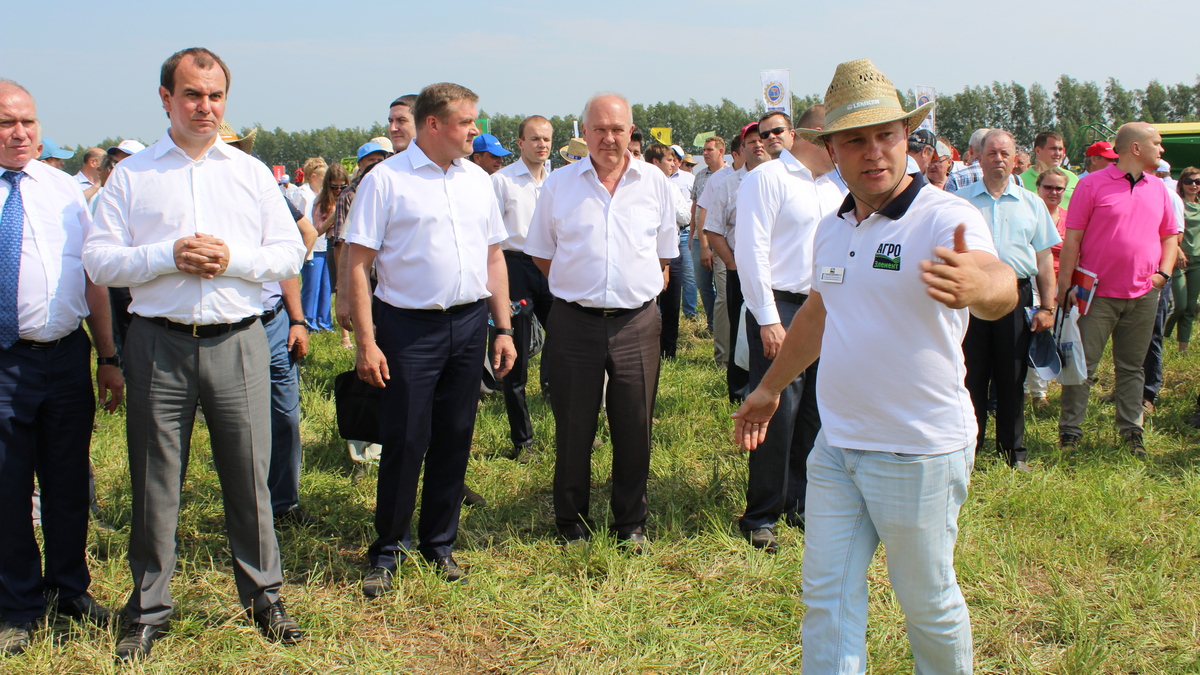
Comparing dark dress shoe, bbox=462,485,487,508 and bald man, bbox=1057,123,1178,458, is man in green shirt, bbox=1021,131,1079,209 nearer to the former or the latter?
bald man, bbox=1057,123,1178,458

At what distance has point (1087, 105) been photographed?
3275 inches

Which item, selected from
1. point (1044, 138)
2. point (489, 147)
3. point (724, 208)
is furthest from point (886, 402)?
point (1044, 138)

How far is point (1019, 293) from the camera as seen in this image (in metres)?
5.42

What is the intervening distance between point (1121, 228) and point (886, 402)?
4503 mm

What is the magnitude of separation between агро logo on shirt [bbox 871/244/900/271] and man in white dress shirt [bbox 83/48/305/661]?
2.23m

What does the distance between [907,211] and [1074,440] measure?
14.3ft

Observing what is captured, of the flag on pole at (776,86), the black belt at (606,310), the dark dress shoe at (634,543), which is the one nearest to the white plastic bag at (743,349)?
the black belt at (606,310)

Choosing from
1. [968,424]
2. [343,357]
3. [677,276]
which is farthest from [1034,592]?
[343,357]

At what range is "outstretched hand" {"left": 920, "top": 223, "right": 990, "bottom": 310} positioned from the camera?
1989 mm

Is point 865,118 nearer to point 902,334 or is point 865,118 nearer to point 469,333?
point 902,334

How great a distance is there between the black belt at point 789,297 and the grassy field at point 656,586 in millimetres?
1182

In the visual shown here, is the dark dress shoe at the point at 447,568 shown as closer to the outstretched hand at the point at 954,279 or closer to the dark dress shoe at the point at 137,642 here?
the dark dress shoe at the point at 137,642

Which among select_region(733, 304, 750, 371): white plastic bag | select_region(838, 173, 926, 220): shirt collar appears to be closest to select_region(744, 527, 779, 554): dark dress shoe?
select_region(733, 304, 750, 371): white plastic bag

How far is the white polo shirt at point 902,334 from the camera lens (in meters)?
2.28
